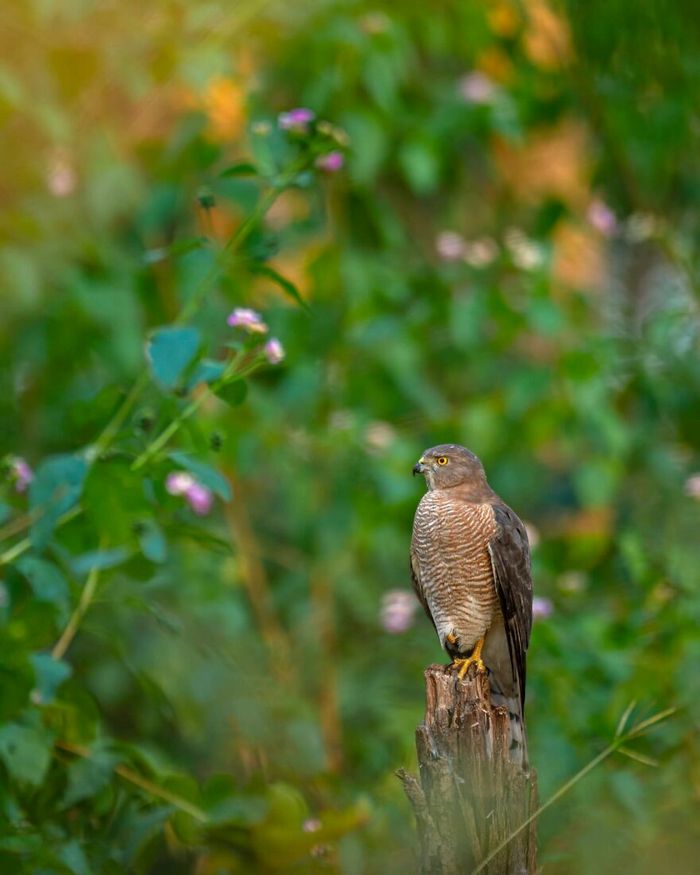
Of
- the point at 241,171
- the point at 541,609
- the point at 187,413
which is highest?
the point at 241,171

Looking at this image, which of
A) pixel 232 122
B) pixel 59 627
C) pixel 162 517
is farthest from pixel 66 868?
pixel 232 122

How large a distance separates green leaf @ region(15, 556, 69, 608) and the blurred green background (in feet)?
1.97

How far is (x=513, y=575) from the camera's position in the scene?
137 inches

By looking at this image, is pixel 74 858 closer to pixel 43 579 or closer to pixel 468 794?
pixel 43 579

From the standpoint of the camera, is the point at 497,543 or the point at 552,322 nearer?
the point at 497,543

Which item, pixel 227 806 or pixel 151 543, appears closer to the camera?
pixel 151 543

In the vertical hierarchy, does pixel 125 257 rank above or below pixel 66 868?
above

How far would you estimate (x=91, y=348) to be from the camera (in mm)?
5320

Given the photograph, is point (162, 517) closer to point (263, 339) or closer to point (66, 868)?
point (263, 339)

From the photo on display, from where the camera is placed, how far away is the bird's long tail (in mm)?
3294

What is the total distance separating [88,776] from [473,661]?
0.97m


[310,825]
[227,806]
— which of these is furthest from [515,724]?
[227,806]

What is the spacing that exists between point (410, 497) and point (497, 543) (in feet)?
6.39

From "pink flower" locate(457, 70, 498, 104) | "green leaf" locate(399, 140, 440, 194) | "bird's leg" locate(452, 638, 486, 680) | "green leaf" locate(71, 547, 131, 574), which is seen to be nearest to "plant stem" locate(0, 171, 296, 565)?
"green leaf" locate(71, 547, 131, 574)
